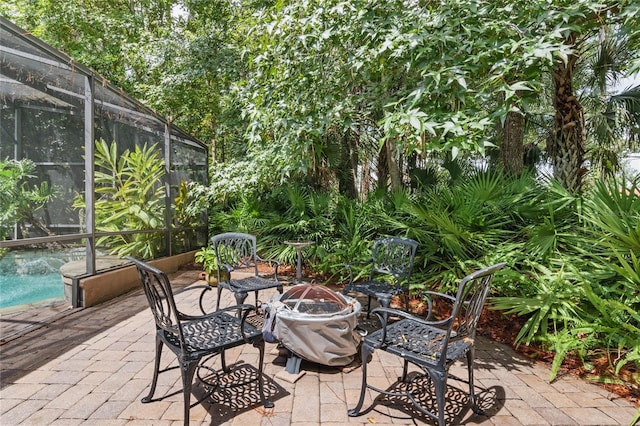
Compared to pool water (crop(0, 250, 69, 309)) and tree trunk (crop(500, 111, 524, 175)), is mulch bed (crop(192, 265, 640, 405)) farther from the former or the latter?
pool water (crop(0, 250, 69, 309))

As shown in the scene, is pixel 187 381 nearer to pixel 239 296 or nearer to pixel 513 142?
pixel 239 296

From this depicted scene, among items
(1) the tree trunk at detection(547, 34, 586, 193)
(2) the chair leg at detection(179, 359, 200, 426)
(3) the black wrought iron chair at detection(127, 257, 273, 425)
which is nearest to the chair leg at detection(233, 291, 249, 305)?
(3) the black wrought iron chair at detection(127, 257, 273, 425)

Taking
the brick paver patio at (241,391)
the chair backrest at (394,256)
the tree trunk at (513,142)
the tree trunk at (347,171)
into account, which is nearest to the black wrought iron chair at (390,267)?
the chair backrest at (394,256)

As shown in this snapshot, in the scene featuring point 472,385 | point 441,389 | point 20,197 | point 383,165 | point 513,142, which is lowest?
point 472,385

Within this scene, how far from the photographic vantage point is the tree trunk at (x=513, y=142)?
6.41 metres

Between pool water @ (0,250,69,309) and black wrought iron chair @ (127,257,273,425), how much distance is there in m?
2.46

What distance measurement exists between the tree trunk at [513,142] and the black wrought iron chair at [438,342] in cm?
526

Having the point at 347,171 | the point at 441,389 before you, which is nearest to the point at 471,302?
the point at 441,389

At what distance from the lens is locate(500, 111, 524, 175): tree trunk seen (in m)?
6.41

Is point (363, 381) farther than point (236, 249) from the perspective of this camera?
No

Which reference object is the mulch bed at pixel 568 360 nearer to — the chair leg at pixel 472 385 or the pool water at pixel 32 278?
the chair leg at pixel 472 385

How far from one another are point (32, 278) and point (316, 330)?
12.1 feet

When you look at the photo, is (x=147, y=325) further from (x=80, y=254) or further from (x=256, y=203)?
(x=256, y=203)

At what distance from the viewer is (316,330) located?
2.51 metres
